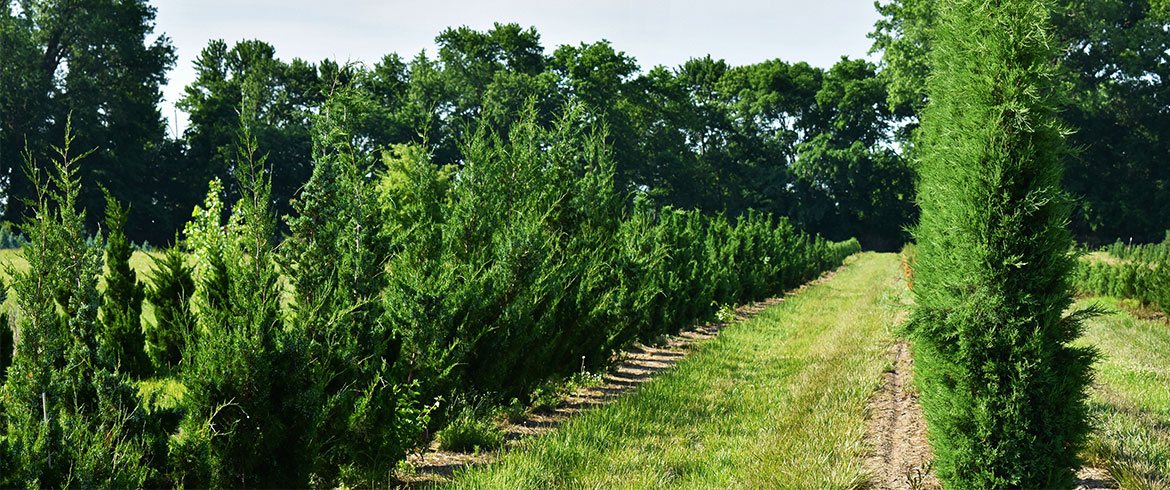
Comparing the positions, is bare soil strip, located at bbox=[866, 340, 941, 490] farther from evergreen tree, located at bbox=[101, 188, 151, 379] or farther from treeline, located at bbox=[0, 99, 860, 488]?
evergreen tree, located at bbox=[101, 188, 151, 379]

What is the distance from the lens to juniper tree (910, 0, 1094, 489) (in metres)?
4.25

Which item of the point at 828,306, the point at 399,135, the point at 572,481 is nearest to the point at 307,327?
the point at 572,481

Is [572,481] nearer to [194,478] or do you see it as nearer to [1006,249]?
[194,478]

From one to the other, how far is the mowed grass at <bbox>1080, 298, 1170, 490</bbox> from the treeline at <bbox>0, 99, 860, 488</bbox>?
463 centimetres

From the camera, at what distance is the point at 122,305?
795cm

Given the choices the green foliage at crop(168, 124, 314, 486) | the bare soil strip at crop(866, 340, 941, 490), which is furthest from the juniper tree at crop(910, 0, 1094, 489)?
the green foliage at crop(168, 124, 314, 486)

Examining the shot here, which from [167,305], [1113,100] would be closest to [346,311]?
[167,305]

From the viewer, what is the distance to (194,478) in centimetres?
361

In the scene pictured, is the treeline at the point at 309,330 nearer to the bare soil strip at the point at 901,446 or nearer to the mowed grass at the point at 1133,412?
the bare soil strip at the point at 901,446

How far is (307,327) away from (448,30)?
161 ft

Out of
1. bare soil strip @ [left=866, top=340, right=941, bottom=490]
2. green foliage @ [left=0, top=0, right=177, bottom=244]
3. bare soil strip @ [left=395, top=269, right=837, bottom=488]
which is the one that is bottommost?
bare soil strip @ [left=395, top=269, right=837, bottom=488]

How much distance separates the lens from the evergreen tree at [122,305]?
24.7 feet

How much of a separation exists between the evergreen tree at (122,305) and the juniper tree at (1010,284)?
8.19 m

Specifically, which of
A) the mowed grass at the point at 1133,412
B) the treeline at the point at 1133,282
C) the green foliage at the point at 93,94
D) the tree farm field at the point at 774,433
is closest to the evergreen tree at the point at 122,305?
the tree farm field at the point at 774,433
